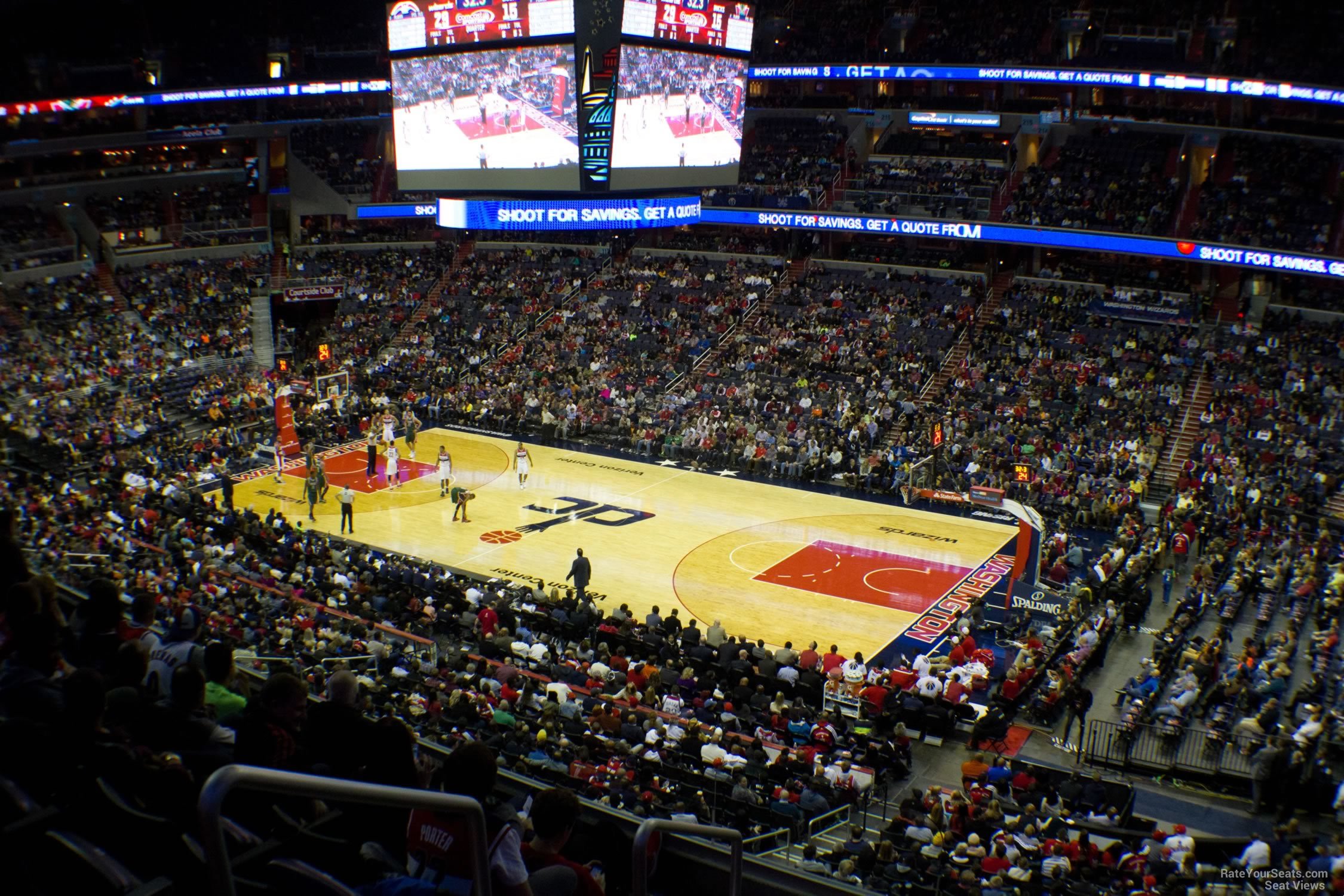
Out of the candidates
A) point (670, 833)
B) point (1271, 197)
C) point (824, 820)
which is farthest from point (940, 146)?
point (670, 833)

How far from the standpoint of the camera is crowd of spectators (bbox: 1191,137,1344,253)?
33875 millimetres

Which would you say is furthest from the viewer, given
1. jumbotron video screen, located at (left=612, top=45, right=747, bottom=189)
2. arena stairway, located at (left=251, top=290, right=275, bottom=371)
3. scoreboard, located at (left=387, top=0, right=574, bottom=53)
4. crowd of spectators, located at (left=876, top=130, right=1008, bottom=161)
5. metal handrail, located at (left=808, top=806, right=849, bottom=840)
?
arena stairway, located at (left=251, top=290, right=275, bottom=371)

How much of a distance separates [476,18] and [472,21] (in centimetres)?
13

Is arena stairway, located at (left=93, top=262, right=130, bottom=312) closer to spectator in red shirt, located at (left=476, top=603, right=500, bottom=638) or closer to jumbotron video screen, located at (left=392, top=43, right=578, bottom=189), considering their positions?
jumbotron video screen, located at (left=392, top=43, right=578, bottom=189)

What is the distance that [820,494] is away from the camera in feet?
103

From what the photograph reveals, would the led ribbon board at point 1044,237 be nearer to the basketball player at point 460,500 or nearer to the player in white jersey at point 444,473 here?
the player in white jersey at point 444,473

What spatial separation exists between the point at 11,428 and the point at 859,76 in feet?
103

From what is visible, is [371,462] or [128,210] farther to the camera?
[128,210]

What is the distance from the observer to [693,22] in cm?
2622

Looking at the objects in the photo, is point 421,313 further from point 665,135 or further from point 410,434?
point 665,135

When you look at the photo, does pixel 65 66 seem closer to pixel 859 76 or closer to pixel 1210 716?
pixel 859 76

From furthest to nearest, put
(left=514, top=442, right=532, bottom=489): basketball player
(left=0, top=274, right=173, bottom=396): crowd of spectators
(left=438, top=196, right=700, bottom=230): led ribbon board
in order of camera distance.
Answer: (left=0, top=274, right=173, bottom=396): crowd of spectators → (left=514, top=442, right=532, bottom=489): basketball player → (left=438, top=196, right=700, bottom=230): led ribbon board

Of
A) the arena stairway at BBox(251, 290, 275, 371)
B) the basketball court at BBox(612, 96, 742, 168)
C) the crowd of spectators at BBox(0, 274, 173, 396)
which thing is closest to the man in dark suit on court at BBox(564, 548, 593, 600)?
the basketball court at BBox(612, 96, 742, 168)

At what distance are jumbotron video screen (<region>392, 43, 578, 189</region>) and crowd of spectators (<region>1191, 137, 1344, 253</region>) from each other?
2156 cm
